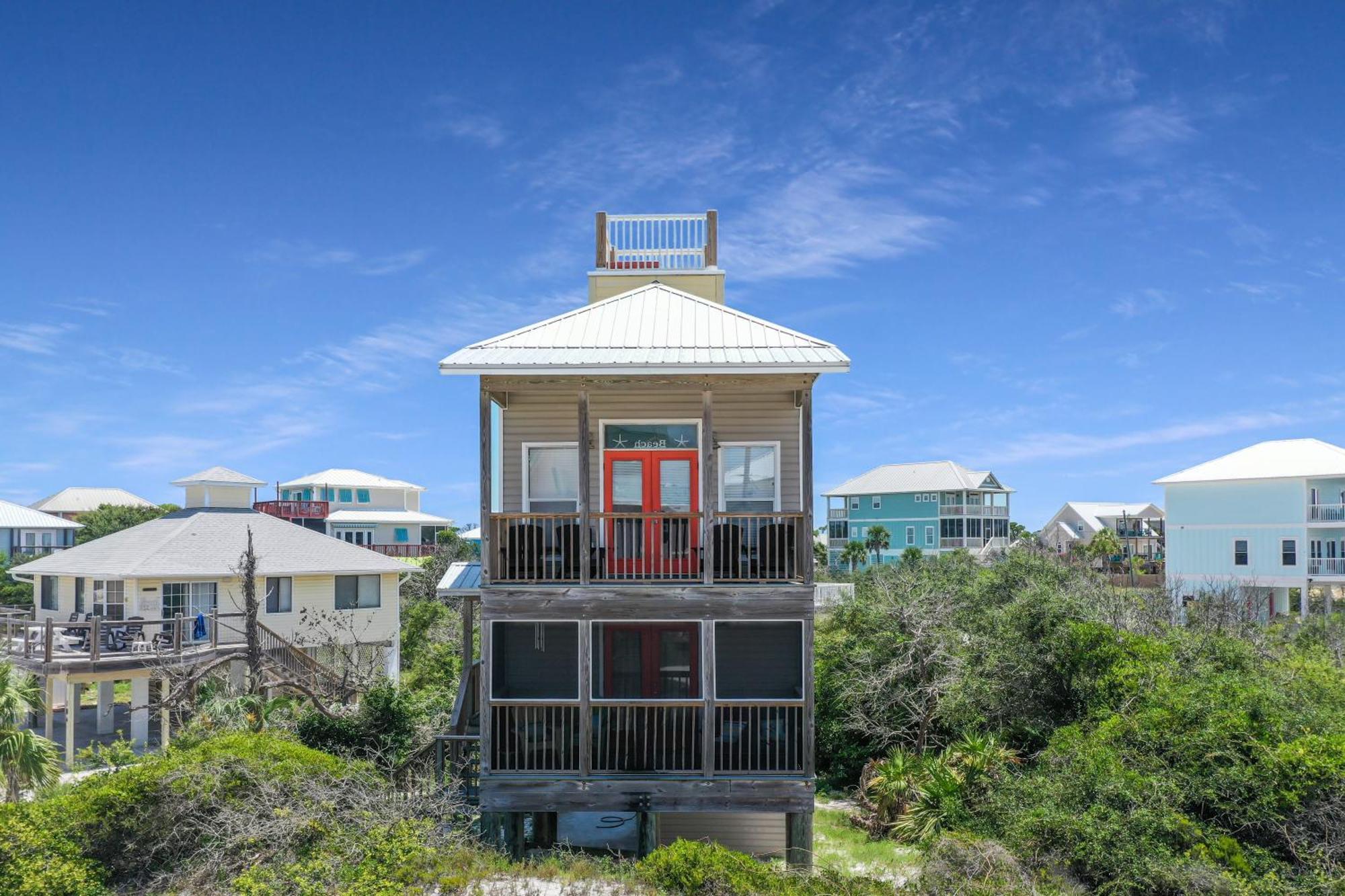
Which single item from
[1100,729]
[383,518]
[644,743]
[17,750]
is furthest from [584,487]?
[383,518]

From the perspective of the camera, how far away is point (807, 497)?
42.7 ft

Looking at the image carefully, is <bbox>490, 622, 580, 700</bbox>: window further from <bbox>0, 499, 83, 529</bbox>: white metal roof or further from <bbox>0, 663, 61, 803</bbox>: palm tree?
<bbox>0, 499, 83, 529</bbox>: white metal roof

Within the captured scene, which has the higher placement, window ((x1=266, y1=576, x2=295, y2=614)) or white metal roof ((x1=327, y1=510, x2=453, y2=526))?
white metal roof ((x1=327, y1=510, x2=453, y2=526))

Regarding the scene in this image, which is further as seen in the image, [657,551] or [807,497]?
[657,551]

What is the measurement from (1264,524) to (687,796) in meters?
41.2

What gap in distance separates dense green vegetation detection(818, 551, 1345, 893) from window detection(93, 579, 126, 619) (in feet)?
62.3

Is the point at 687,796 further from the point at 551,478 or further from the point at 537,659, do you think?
the point at 551,478

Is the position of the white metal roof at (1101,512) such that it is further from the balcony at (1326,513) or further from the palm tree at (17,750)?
the palm tree at (17,750)

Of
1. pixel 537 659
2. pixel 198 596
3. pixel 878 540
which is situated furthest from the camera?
pixel 878 540

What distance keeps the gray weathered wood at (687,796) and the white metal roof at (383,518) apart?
47.6 metres

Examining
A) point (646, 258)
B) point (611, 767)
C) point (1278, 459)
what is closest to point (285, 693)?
point (611, 767)

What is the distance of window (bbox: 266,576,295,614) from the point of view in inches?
1064

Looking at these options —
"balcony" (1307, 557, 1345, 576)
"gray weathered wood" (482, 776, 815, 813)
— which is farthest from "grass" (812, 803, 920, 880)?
"balcony" (1307, 557, 1345, 576)

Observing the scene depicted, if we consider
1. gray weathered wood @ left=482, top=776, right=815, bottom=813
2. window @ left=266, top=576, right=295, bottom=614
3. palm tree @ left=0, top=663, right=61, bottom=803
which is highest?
window @ left=266, top=576, right=295, bottom=614
